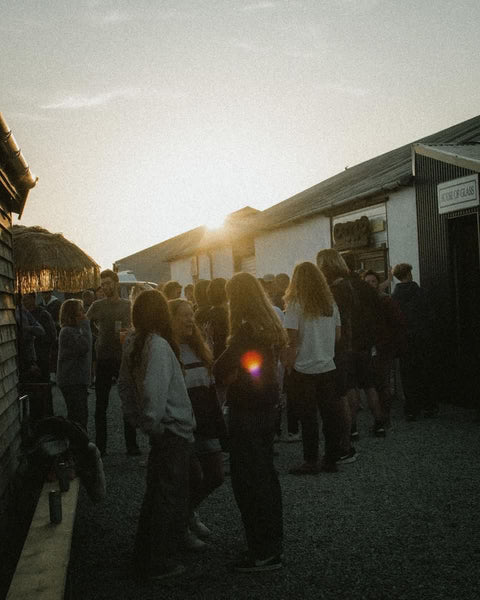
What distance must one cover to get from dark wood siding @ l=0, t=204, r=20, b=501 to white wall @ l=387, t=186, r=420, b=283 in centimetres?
681

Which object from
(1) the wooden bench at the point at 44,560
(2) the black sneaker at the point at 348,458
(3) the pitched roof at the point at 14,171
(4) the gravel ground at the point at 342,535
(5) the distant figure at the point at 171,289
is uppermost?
(3) the pitched roof at the point at 14,171

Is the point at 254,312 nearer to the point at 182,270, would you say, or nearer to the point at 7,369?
the point at 7,369

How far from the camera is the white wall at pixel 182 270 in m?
30.3

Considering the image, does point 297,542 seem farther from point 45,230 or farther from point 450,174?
point 450,174

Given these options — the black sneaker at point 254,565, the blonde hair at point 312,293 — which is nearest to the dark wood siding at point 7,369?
the black sneaker at point 254,565

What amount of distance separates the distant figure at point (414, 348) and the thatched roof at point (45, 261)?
171 inches

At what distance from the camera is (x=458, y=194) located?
9812 mm

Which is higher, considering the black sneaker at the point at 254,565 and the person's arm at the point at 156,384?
the person's arm at the point at 156,384

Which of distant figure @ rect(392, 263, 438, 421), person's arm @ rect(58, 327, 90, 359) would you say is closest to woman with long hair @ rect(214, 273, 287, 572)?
person's arm @ rect(58, 327, 90, 359)

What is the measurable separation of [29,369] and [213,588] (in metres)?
5.48

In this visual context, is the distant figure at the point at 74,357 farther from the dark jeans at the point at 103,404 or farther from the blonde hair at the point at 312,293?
the blonde hair at the point at 312,293

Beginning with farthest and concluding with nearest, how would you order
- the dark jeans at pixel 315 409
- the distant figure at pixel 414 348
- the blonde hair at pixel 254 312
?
the distant figure at pixel 414 348, the dark jeans at pixel 315 409, the blonde hair at pixel 254 312

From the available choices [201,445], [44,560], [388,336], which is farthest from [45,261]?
[44,560]

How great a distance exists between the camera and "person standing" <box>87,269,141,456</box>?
776cm
